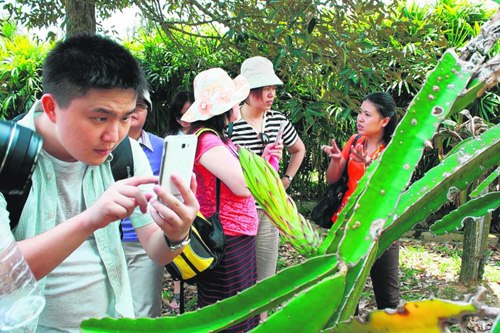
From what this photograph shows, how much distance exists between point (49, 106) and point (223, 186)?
0.90 meters

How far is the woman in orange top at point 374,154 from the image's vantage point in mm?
2312

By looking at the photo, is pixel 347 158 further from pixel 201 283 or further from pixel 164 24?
pixel 164 24

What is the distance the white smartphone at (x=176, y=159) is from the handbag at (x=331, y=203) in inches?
57.6

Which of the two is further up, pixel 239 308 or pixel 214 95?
pixel 214 95

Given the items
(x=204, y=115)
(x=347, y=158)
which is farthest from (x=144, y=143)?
(x=347, y=158)

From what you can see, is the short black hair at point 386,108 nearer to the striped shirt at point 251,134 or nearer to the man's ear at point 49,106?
the striped shirt at point 251,134

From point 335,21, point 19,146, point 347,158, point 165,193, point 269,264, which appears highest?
point 335,21

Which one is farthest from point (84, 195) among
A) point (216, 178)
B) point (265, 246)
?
point (265, 246)

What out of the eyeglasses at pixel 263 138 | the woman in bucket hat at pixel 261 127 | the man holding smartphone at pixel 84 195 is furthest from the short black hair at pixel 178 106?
the man holding smartphone at pixel 84 195

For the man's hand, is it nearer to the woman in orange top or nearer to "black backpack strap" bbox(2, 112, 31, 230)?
"black backpack strap" bbox(2, 112, 31, 230)

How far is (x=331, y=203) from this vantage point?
7.86 ft

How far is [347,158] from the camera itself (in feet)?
7.86

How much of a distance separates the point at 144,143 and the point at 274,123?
82 centimetres

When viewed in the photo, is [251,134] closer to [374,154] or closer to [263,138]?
[263,138]
